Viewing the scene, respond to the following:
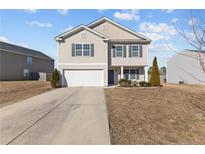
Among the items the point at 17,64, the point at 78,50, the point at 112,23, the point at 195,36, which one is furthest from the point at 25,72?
the point at 195,36

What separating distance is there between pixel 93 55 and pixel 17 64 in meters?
15.4

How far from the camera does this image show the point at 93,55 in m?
22.9

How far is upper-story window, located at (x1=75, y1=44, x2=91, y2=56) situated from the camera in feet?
74.9

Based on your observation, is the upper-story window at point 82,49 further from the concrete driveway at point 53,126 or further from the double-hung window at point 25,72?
the double-hung window at point 25,72

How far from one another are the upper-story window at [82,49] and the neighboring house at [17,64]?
40.7 feet

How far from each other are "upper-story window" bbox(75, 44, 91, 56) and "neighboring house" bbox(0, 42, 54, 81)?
489 inches

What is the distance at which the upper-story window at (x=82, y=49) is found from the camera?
22828 mm

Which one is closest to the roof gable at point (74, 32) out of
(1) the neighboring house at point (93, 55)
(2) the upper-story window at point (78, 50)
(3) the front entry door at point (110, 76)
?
(1) the neighboring house at point (93, 55)

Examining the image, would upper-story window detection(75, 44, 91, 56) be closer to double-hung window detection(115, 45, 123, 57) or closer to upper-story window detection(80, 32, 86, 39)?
upper-story window detection(80, 32, 86, 39)

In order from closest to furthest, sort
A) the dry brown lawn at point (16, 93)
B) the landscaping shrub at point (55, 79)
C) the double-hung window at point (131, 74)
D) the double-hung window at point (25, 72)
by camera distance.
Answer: the dry brown lawn at point (16, 93) < the landscaping shrub at point (55, 79) < the double-hung window at point (131, 74) < the double-hung window at point (25, 72)

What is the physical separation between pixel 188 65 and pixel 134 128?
84.3ft

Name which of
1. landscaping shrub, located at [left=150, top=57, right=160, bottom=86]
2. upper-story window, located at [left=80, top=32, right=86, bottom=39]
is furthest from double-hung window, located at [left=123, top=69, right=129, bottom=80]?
upper-story window, located at [left=80, top=32, right=86, bottom=39]

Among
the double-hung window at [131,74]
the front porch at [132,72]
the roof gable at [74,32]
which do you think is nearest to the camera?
the roof gable at [74,32]

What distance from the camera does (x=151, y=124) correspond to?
311 inches
